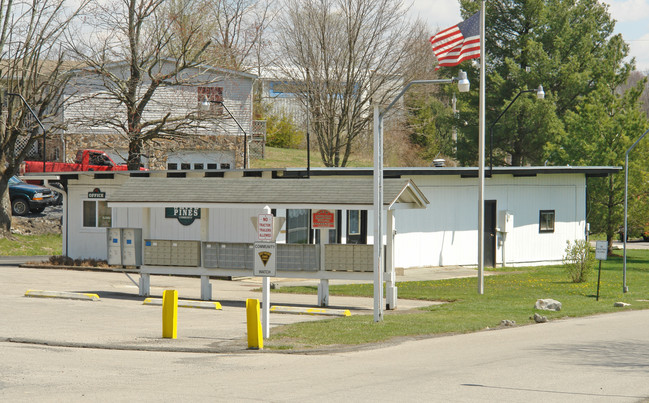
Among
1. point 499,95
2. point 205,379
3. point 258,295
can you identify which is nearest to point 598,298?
point 258,295

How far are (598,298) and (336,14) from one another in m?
26.5

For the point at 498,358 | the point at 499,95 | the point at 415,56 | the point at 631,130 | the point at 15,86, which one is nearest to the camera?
the point at 498,358

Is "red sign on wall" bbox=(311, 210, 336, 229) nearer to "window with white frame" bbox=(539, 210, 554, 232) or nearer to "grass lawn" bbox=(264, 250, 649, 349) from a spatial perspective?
"grass lawn" bbox=(264, 250, 649, 349)

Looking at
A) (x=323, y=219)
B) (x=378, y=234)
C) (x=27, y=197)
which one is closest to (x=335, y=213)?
(x=323, y=219)

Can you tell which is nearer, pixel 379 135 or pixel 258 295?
pixel 379 135

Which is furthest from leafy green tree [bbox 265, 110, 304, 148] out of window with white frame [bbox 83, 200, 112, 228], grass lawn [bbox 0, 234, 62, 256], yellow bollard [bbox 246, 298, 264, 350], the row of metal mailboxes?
yellow bollard [bbox 246, 298, 264, 350]

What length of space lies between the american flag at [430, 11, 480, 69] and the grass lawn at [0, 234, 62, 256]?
66.6ft

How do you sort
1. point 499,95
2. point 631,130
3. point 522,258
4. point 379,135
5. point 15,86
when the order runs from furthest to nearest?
1. point 499,95
2. point 631,130
3. point 15,86
4. point 522,258
5. point 379,135

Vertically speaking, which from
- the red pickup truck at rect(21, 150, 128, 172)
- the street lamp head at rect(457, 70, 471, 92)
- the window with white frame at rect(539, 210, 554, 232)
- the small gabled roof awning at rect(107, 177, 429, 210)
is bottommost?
the window with white frame at rect(539, 210, 554, 232)

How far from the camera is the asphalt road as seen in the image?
10.2m

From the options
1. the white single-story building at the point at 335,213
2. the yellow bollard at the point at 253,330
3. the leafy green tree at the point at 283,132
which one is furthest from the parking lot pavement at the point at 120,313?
the leafy green tree at the point at 283,132

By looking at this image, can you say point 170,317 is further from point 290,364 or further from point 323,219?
point 323,219

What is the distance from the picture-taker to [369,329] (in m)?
16.8

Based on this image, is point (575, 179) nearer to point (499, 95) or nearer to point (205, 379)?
point (499, 95)
